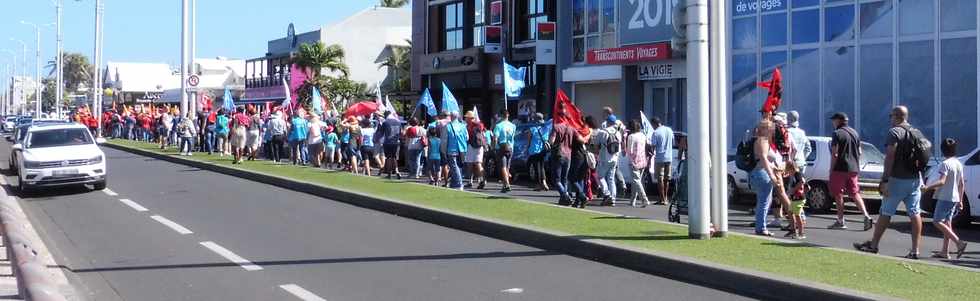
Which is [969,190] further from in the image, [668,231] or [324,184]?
[324,184]

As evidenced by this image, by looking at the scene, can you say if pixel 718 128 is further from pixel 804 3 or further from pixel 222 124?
pixel 222 124

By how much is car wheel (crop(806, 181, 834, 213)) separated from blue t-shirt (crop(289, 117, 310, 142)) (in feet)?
49.4

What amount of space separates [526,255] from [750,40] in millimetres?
17389

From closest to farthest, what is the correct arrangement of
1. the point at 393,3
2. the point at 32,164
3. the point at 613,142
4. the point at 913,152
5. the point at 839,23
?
the point at 913,152 → the point at 613,142 → the point at 32,164 → the point at 839,23 → the point at 393,3

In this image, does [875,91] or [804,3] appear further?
[804,3]

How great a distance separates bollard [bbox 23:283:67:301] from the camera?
5.83m

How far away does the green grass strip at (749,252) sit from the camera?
339 inches

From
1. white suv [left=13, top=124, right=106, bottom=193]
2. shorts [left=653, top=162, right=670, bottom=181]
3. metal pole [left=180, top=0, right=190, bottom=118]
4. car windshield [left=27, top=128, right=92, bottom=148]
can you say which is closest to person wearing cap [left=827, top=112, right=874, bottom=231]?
shorts [left=653, top=162, right=670, bottom=181]

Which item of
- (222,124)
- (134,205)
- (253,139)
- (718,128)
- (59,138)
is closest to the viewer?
(718,128)

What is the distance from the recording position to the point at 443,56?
4362 centimetres

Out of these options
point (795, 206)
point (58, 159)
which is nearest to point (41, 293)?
point (795, 206)

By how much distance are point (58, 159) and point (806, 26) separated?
666 inches

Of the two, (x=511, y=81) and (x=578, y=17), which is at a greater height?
(x=578, y=17)

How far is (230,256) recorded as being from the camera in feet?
38.1
